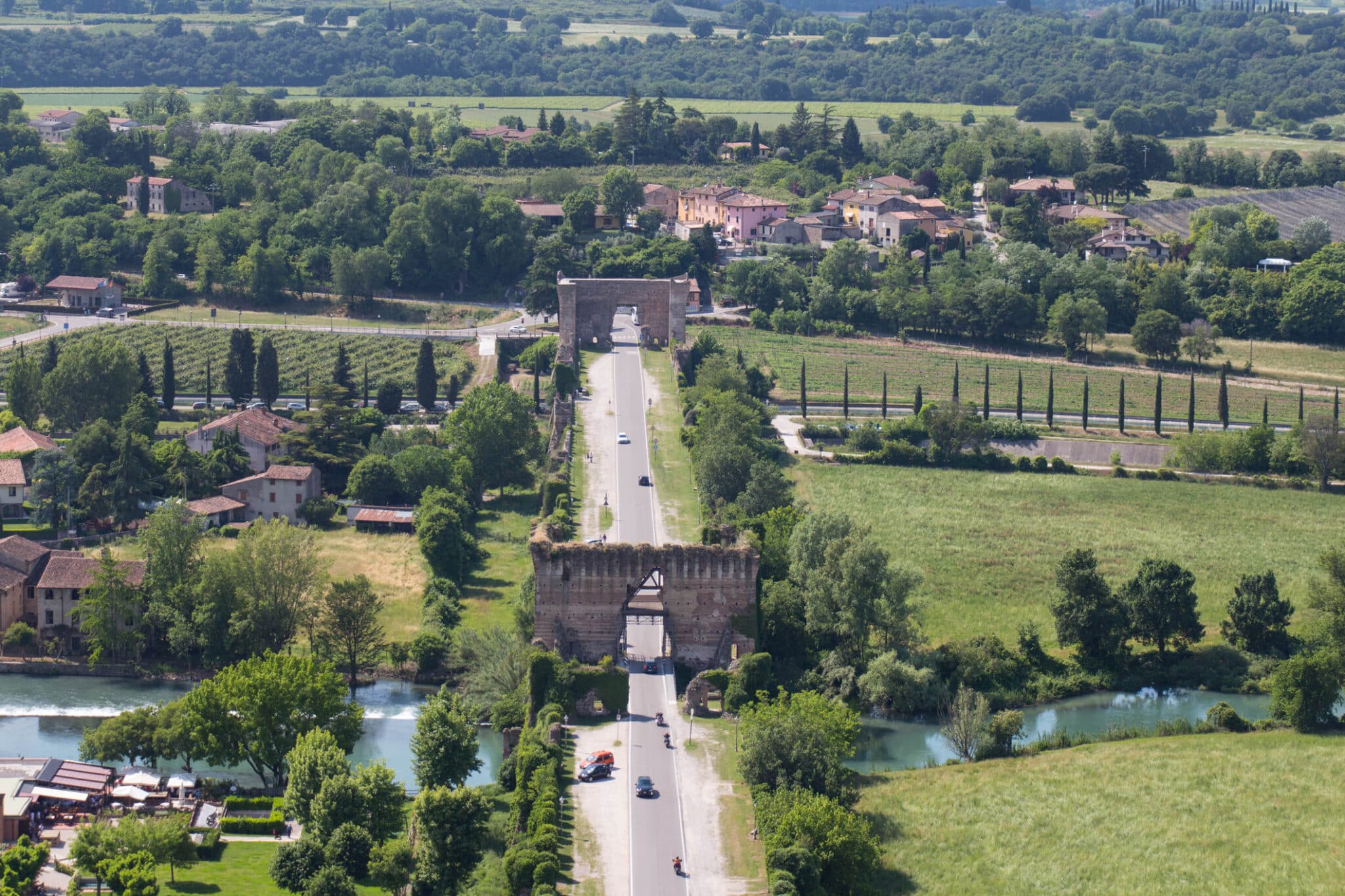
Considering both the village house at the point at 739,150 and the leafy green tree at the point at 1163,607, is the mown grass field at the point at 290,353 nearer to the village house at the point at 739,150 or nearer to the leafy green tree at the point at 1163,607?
the leafy green tree at the point at 1163,607

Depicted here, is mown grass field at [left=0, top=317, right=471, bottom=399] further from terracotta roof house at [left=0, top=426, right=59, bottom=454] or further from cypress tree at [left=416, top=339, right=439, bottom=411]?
terracotta roof house at [left=0, top=426, right=59, bottom=454]

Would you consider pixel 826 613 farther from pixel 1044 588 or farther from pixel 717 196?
pixel 717 196

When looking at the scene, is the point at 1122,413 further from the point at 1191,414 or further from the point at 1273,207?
the point at 1273,207

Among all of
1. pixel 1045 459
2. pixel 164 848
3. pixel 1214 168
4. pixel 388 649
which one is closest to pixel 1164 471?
pixel 1045 459

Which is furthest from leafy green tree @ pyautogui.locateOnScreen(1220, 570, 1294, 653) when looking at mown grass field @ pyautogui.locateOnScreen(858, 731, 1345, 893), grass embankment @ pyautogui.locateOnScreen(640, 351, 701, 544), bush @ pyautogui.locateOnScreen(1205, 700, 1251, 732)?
grass embankment @ pyautogui.locateOnScreen(640, 351, 701, 544)

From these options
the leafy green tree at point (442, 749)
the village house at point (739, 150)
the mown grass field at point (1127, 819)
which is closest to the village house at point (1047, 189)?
the village house at point (739, 150)

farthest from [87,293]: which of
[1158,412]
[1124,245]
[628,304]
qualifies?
[1124,245]
